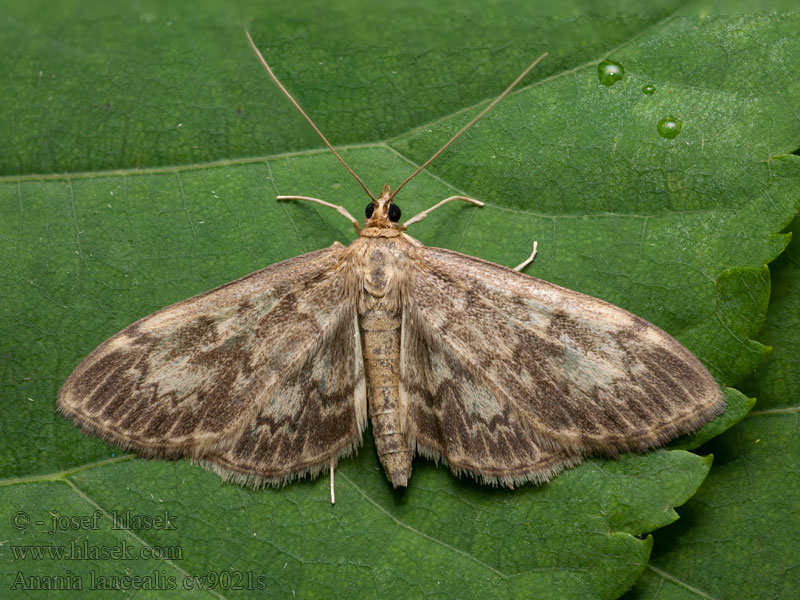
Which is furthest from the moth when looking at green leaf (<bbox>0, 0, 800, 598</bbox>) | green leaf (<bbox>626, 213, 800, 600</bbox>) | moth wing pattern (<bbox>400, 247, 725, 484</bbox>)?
green leaf (<bbox>626, 213, 800, 600</bbox>)

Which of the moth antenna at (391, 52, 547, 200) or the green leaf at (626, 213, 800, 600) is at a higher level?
the moth antenna at (391, 52, 547, 200)

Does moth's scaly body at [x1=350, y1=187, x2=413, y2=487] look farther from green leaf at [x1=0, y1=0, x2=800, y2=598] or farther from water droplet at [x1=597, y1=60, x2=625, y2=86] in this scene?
water droplet at [x1=597, y1=60, x2=625, y2=86]

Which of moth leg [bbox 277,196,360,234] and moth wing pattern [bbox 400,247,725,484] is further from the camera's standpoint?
moth leg [bbox 277,196,360,234]

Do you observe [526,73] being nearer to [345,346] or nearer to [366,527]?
[345,346]

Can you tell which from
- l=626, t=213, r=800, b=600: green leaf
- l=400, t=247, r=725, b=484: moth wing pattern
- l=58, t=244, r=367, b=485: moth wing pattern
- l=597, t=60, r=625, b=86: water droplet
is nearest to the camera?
l=400, t=247, r=725, b=484: moth wing pattern

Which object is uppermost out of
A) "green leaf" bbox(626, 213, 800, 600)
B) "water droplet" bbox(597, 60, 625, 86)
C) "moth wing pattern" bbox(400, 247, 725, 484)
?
"water droplet" bbox(597, 60, 625, 86)

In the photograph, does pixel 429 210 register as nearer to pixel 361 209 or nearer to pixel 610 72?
pixel 361 209

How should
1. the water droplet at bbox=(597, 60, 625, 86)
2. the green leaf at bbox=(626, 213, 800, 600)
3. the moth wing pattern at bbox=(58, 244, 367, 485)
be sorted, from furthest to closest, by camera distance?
the green leaf at bbox=(626, 213, 800, 600), the water droplet at bbox=(597, 60, 625, 86), the moth wing pattern at bbox=(58, 244, 367, 485)
